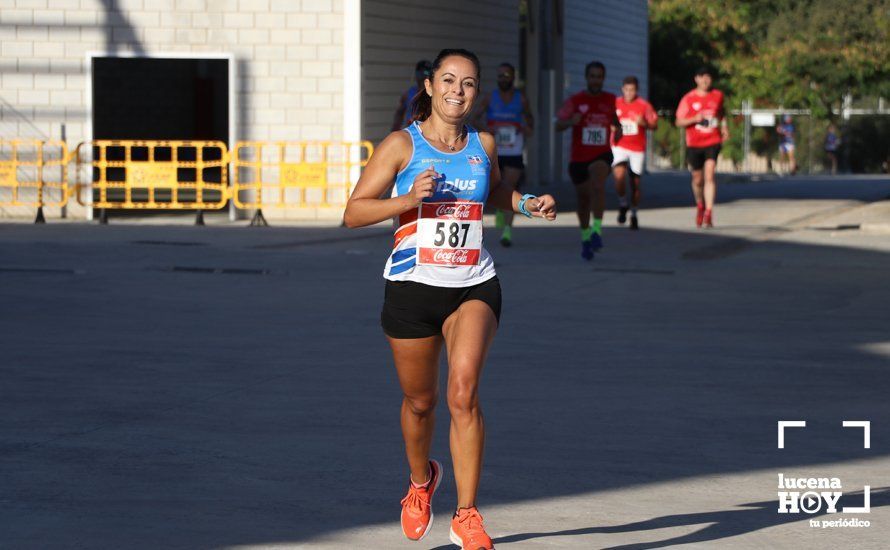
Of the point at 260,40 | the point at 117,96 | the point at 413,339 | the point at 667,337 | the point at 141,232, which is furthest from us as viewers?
the point at 117,96

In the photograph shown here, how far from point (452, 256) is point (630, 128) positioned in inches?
681

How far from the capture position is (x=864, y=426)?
342 inches

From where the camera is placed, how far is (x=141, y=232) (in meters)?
22.3

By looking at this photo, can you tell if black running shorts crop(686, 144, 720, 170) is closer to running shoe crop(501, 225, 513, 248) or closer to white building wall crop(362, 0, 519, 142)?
running shoe crop(501, 225, 513, 248)

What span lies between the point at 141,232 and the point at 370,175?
16077 mm

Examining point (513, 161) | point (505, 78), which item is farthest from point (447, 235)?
point (513, 161)

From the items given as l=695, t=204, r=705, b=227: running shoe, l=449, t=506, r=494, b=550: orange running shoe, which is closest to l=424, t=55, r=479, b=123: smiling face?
l=449, t=506, r=494, b=550: orange running shoe

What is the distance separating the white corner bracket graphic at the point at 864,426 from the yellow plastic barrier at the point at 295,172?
1688 centimetres

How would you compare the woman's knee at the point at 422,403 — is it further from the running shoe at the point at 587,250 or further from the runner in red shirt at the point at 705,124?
the runner in red shirt at the point at 705,124

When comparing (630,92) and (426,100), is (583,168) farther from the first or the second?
(426,100)

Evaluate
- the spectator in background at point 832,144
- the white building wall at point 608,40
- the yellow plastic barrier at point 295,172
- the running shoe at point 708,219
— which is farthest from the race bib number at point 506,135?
the spectator in background at point 832,144

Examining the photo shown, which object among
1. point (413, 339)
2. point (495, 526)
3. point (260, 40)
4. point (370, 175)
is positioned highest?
point (260, 40)

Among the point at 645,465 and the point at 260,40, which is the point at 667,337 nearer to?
the point at 645,465

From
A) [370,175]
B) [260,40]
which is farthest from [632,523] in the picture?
[260,40]
